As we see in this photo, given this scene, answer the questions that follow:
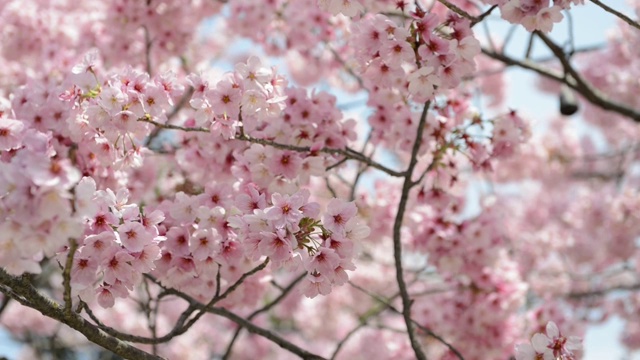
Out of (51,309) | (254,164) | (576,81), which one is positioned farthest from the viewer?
(576,81)

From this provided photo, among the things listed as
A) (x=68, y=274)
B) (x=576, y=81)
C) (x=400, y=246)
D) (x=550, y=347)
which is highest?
(x=576, y=81)

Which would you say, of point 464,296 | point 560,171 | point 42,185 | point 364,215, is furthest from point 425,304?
point 560,171

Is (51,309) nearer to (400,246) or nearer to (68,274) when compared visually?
(68,274)

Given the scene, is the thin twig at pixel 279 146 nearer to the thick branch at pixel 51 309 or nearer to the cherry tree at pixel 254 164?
the cherry tree at pixel 254 164

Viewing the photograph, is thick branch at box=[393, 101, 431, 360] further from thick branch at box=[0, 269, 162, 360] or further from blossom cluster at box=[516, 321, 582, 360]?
thick branch at box=[0, 269, 162, 360]

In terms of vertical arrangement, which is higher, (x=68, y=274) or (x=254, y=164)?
(x=254, y=164)

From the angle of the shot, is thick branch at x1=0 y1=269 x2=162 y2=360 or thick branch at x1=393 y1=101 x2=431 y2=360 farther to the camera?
thick branch at x1=393 y1=101 x2=431 y2=360

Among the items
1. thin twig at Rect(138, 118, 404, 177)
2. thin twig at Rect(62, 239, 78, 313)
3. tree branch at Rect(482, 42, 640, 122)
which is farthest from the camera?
tree branch at Rect(482, 42, 640, 122)

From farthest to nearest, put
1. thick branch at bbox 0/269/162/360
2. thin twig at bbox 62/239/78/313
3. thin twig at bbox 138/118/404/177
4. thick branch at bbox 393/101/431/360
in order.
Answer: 1. thick branch at bbox 393/101/431/360
2. thin twig at bbox 138/118/404/177
3. thick branch at bbox 0/269/162/360
4. thin twig at bbox 62/239/78/313

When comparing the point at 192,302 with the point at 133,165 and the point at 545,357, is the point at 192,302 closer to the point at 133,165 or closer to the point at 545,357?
the point at 133,165

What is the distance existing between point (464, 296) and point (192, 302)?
80.4 inches

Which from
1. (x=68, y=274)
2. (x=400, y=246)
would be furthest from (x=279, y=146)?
(x=68, y=274)

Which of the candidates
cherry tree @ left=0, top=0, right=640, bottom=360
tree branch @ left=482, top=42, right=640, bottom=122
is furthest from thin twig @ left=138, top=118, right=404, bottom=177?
tree branch @ left=482, top=42, right=640, bottom=122

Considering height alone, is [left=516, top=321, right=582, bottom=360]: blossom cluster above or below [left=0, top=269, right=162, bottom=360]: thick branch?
above
